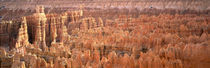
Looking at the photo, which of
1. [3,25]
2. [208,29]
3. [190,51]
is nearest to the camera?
[190,51]

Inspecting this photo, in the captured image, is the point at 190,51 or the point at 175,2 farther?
the point at 175,2

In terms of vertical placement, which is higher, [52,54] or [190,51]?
[190,51]

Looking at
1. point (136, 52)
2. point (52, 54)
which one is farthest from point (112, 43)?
point (52, 54)

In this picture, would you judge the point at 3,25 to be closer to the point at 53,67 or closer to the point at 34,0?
the point at 53,67

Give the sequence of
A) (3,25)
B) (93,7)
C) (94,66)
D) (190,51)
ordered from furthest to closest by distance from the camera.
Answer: (93,7), (3,25), (190,51), (94,66)

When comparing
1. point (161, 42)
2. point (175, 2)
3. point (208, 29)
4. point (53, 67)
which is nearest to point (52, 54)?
point (53, 67)

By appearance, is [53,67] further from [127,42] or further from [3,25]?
[3,25]
